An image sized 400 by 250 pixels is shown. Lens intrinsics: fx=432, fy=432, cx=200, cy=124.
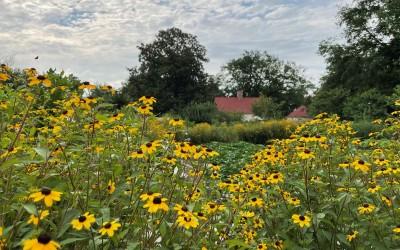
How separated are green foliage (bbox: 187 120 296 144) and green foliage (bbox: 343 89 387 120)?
177 inches

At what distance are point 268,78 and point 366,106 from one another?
28.3 meters

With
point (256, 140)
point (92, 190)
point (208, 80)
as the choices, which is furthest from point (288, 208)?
point (208, 80)

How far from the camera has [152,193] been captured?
1.64 meters

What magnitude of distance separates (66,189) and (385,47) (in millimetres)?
23783

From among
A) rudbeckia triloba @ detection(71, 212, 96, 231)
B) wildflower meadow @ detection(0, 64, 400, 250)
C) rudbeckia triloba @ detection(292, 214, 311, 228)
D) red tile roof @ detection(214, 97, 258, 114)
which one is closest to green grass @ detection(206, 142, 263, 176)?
wildflower meadow @ detection(0, 64, 400, 250)

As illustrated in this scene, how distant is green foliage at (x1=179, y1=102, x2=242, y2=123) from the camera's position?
840 inches

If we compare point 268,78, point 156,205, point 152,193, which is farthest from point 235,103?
point 156,205

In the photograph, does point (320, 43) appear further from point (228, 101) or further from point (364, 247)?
point (364, 247)

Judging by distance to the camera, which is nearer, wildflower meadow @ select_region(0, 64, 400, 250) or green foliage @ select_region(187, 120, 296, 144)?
wildflower meadow @ select_region(0, 64, 400, 250)

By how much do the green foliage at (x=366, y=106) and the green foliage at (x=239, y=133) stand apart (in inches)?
177

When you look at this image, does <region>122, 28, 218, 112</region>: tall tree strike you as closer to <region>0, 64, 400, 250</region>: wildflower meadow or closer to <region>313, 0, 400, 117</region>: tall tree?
<region>313, 0, 400, 117</region>: tall tree

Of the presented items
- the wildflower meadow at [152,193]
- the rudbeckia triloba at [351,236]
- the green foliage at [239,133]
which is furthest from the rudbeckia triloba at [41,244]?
the green foliage at [239,133]

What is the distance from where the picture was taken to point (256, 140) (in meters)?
15.4

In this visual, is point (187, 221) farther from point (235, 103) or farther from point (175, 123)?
point (235, 103)
